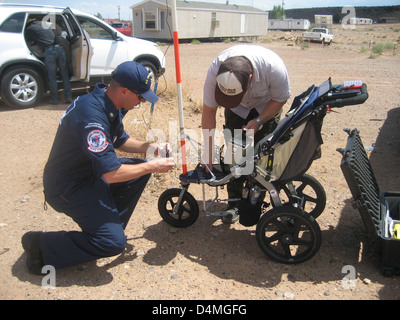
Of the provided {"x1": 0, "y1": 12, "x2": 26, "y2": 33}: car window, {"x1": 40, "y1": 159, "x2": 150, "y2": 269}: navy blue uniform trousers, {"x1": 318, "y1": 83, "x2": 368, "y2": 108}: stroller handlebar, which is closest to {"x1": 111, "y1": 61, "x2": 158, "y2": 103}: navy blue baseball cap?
{"x1": 40, "y1": 159, "x2": 150, "y2": 269}: navy blue uniform trousers

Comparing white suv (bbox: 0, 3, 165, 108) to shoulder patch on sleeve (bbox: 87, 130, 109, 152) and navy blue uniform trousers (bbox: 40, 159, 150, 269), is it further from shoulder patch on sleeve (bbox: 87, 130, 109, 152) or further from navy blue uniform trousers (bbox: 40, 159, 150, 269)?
shoulder patch on sleeve (bbox: 87, 130, 109, 152)

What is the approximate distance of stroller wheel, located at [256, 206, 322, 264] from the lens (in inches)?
118

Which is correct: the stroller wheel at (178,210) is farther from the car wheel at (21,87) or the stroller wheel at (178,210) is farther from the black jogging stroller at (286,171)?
the car wheel at (21,87)

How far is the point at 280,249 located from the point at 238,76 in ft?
5.42

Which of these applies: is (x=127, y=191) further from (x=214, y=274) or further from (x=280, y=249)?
(x=280, y=249)

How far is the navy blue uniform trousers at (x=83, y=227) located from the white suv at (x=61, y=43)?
5.43m

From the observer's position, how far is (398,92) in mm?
9266

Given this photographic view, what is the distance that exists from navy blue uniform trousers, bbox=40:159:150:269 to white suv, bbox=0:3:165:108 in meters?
5.43

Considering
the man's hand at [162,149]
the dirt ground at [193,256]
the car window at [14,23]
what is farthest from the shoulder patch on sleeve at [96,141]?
the car window at [14,23]

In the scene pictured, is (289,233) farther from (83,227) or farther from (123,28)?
(123,28)

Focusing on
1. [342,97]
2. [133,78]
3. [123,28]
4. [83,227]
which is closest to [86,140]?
[133,78]

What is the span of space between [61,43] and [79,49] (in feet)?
1.54

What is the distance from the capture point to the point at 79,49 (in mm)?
7988

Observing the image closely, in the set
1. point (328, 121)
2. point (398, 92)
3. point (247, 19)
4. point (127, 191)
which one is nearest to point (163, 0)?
point (247, 19)
